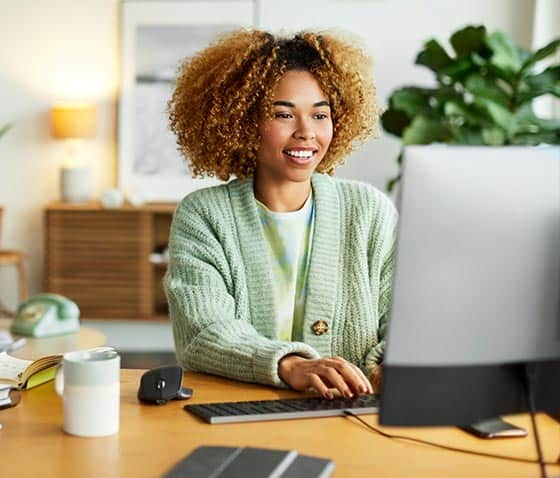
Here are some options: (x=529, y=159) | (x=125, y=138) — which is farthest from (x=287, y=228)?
(x=125, y=138)

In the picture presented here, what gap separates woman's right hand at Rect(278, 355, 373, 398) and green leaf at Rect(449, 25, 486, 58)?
403cm

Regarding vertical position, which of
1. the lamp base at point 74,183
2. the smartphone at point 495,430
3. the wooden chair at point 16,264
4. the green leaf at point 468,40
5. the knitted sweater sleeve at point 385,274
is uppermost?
the green leaf at point 468,40

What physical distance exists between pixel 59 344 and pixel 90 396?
1986mm

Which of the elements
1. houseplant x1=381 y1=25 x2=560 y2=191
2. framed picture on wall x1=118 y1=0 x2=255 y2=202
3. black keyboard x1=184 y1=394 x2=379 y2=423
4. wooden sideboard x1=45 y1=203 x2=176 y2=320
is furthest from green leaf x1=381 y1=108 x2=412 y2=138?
black keyboard x1=184 y1=394 x2=379 y2=423

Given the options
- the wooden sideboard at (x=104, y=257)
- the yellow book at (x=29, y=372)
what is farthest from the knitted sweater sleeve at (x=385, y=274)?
the wooden sideboard at (x=104, y=257)

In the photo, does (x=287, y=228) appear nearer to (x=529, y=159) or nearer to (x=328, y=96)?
(x=328, y=96)

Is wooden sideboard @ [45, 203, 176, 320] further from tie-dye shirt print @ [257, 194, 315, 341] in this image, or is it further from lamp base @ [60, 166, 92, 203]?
tie-dye shirt print @ [257, 194, 315, 341]

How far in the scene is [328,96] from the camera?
2.30 metres

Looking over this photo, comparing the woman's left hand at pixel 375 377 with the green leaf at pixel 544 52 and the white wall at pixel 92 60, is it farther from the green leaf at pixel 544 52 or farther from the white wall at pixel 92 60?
the white wall at pixel 92 60

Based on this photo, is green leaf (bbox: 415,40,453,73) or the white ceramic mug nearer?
the white ceramic mug

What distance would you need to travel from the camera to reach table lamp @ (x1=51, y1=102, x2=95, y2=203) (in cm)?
643

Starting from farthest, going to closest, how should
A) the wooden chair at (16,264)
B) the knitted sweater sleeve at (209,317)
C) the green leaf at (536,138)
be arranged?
the wooden chair at (16,264)
the green leaf at (536,138)
the knitted sweater sleeve at (209,317)

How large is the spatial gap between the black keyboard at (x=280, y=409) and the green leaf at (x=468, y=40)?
161 inches

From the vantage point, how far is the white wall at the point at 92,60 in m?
6.62
